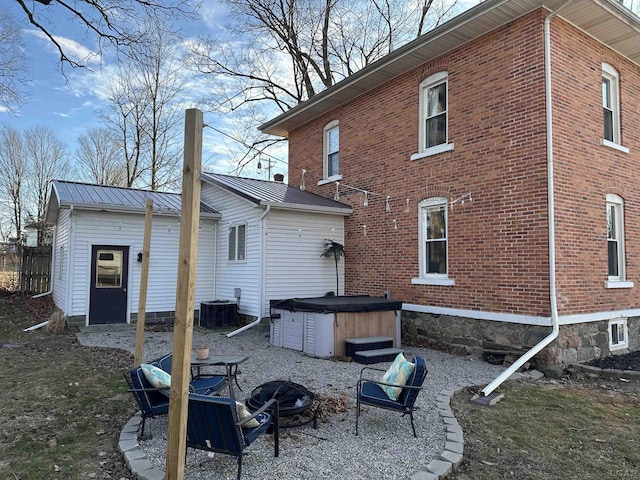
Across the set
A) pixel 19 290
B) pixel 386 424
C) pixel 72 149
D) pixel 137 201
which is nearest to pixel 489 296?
pixel 386 424

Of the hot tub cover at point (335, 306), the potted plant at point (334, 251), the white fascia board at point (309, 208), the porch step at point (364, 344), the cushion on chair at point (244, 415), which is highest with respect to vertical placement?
the white fascia board at point (309, 208)

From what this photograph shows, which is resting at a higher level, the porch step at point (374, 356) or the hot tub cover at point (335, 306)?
the hot tub cover at point (335, 306)

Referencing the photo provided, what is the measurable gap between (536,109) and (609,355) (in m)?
4.98

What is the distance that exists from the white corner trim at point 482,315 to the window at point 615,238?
2.73 m

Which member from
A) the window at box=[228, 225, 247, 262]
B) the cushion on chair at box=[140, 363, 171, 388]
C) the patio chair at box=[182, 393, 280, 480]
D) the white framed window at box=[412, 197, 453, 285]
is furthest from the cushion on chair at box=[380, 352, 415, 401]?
the window at box=[228, 225, 247, 262]

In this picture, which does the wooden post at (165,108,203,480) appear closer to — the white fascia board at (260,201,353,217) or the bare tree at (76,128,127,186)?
the white fascia board at (260,201,353,217)

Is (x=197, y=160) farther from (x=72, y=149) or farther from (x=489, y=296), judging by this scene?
(x=72, y=149)

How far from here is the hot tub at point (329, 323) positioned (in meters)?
8.20

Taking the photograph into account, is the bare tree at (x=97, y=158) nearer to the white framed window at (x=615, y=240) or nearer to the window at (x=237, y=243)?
the window at (x=237, y=243)

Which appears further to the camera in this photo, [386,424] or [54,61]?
[54,61]

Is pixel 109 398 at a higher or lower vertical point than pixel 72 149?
lower

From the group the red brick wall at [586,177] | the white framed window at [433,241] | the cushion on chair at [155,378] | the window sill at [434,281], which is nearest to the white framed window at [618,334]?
the red brick wall at [586,177]

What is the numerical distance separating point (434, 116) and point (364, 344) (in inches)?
213

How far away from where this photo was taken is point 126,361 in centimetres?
782
